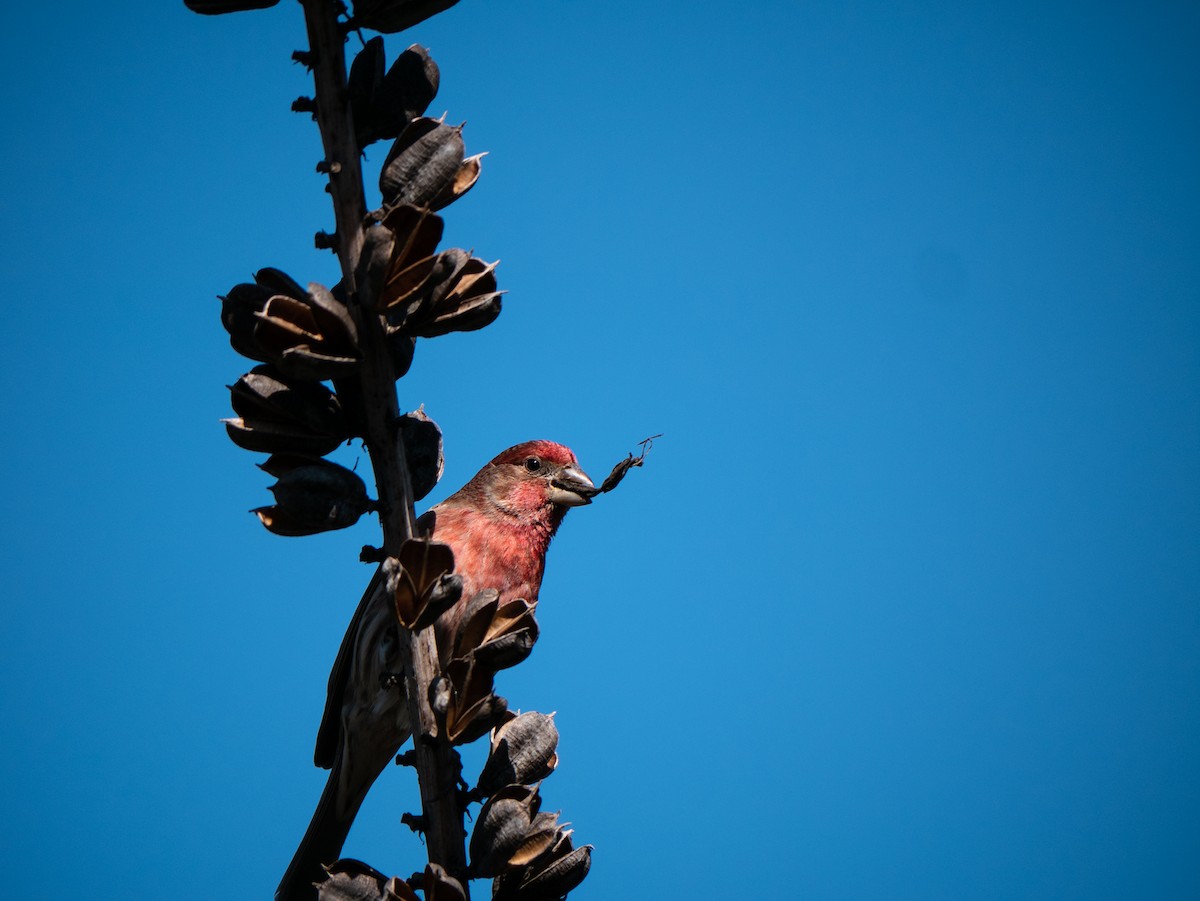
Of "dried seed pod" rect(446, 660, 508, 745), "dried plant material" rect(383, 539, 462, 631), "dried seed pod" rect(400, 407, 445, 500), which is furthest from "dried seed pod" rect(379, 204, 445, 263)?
"dried seed pod" rect(446, 660, 508, 745)

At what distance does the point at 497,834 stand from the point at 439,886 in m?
0.19

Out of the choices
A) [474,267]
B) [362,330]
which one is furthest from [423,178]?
[362,330]

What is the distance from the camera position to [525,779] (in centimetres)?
255

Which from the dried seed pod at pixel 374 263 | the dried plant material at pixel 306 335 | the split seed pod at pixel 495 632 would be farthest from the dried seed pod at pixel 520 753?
the dried seed pod at pixel 374 263

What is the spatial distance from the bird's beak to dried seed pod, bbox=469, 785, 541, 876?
3084 mm

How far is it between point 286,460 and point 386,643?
190 centimetres

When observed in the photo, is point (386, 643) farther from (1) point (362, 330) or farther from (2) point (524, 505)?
(1) point (362, 330)

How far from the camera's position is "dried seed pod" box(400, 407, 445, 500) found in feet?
8.61

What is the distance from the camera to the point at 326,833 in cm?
472

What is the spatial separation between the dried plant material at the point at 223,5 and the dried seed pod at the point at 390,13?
0.72 feet

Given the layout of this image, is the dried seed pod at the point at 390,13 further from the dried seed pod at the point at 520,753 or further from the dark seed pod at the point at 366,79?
the dried seed pod at the point at 520,753

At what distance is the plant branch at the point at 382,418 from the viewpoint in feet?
7.63

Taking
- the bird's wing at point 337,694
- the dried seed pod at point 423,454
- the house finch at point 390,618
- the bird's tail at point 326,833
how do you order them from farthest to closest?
the bird's wing at point 337,694, the house finch at point 390,618, the bird's tail at point 326,833, the dried seed pod at point 423,454

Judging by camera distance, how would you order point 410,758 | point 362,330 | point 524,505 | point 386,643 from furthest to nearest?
1. point 524,505
2. point 386,643
3. point 410,758
4. point 362,330
